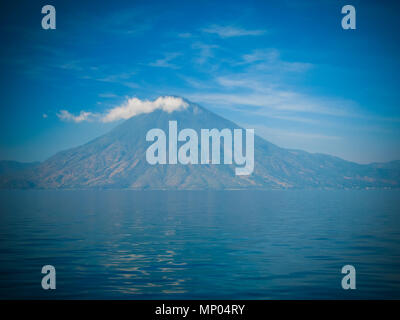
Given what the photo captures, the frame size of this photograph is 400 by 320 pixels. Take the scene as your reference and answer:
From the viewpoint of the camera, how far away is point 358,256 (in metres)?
37.7

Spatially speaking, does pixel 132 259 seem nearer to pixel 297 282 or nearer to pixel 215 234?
pixel 297 282

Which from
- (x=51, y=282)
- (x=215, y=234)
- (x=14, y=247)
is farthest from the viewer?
(x=215, y=234)

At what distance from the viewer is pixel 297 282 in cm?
2827

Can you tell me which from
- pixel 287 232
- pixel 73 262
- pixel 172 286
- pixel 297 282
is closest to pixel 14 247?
pixel 73 262

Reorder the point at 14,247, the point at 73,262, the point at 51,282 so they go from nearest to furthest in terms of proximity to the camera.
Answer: the point at 51,282
the point at 73,262
the point at 14,247

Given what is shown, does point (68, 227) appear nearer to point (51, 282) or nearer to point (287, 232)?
point (287, 232)

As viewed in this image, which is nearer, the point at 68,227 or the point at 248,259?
the point at 248,259

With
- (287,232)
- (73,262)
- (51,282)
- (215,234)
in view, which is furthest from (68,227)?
(51,282)

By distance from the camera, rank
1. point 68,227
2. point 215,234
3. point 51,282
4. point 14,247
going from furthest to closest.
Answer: point 68,227
point 215,234
point 14,247
point 51,282

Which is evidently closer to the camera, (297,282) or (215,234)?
(297,282)
